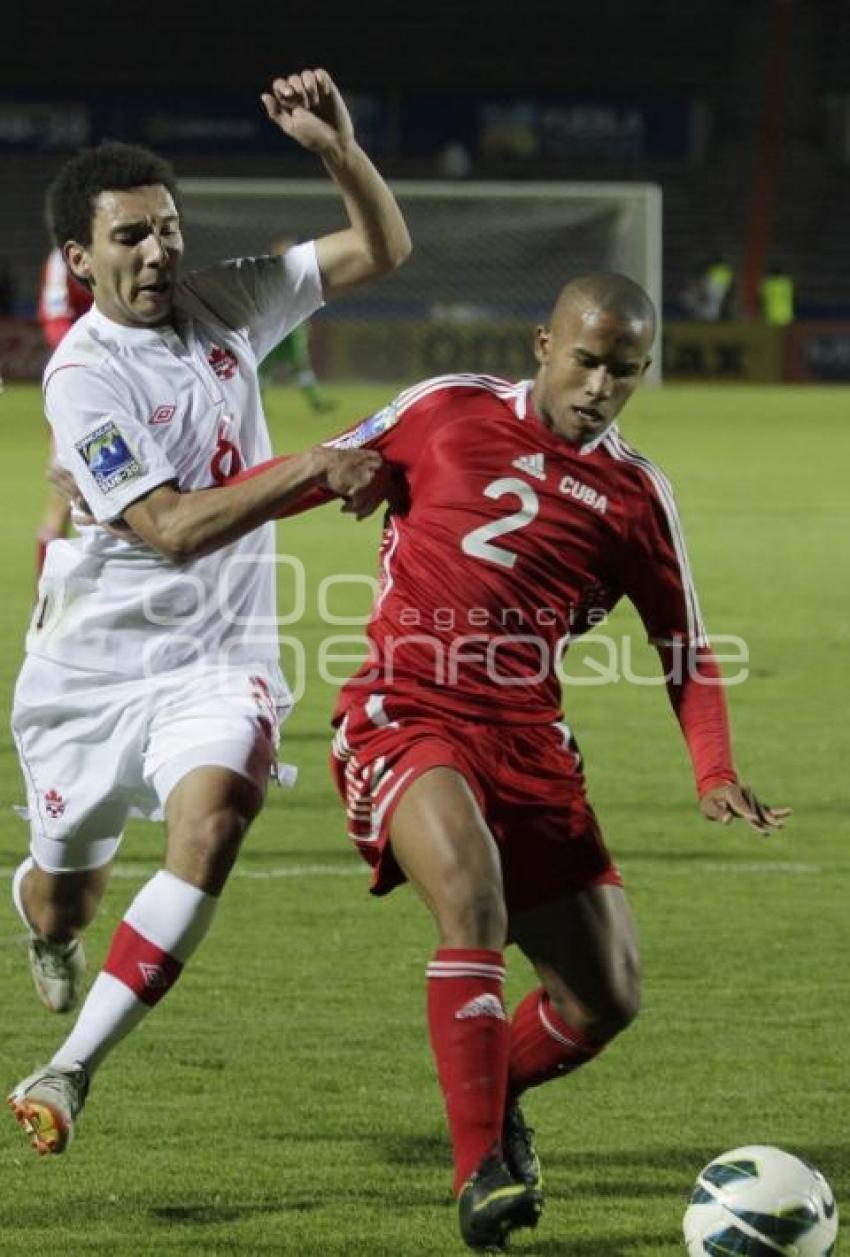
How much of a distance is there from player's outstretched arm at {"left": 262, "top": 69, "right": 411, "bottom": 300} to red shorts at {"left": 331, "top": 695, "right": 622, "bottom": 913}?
1.33 metres

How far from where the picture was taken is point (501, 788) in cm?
451

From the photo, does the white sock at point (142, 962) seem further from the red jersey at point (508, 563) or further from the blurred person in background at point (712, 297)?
the blurred person in background at point (712, 297)

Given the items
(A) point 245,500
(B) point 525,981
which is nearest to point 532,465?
(A) point 245,500

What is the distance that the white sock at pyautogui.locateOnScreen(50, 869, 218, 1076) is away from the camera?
15.0ft

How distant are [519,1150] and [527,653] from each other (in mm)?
969

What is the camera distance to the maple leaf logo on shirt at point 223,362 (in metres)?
5.14

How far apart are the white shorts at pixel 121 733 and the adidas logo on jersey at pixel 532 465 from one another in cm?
74

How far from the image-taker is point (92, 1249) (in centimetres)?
427

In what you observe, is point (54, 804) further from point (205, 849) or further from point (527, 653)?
point (527, 653)

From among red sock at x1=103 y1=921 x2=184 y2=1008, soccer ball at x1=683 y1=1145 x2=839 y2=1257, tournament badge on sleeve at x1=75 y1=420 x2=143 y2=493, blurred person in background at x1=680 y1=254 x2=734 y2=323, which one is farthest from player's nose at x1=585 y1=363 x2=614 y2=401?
blurred person in background at x1=680 y1=254 x2=734 y2=323

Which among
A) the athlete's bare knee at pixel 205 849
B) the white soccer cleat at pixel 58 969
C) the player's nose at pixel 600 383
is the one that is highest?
the player's nose at pixel 600 383

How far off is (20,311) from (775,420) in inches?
634

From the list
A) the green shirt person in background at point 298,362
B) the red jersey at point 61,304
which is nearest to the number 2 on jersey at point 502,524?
the red jersey at point 61,304

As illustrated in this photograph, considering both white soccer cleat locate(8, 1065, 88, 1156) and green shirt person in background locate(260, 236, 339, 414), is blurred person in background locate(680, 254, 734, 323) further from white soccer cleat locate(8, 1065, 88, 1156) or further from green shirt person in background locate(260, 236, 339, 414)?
white soccer cleat locate(8, 1065, 88, 1156)
